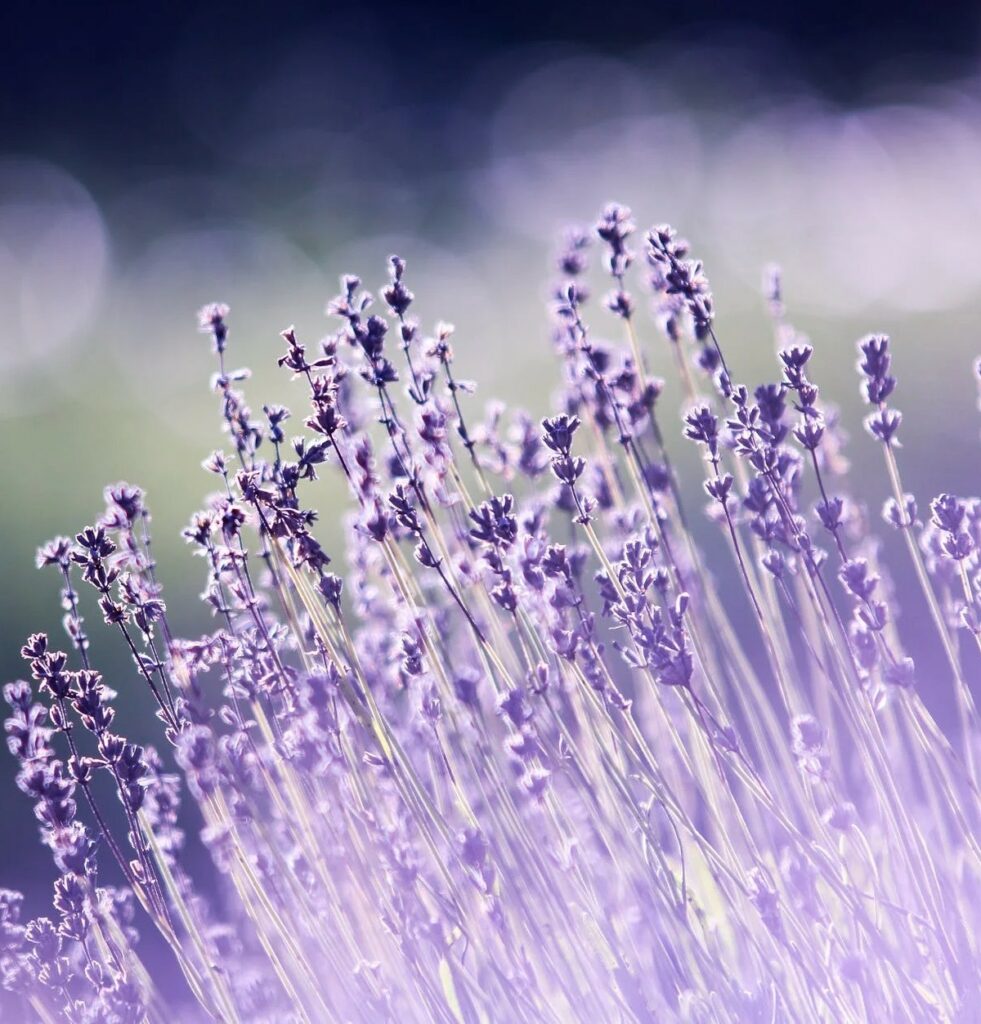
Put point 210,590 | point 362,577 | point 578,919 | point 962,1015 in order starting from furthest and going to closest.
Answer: point 362,577 < point 578,919 < point 210,590 < point 962,1015

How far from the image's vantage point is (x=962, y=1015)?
1.53 meters

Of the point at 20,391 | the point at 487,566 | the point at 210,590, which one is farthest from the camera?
the point at 20,391

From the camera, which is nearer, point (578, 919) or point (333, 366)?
point (333, 366)

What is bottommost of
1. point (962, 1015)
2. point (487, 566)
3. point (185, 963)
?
point (962, 1015)

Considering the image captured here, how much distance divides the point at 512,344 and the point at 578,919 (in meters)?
6.20

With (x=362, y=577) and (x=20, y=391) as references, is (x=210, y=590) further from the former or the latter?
(x=20, y=391)

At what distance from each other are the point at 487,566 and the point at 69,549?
0.65 metres

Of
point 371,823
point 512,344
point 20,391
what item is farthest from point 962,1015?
point 20,391

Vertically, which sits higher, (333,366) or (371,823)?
(333,366)

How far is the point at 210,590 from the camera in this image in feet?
5.76

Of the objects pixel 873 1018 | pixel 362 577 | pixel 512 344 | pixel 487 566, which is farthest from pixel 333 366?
pixel 512 344

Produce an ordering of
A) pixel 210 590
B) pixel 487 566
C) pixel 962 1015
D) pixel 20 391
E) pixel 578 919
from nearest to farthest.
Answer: pixel 962 1015 < pixel 487 566 < pixel 210 590 < pixel 578 919 < pixel 20 391

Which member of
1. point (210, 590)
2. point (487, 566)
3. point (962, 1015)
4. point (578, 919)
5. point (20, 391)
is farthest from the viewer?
point (20, 391)

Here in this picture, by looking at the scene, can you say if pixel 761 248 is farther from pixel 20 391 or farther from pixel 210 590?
pixel 210 590
